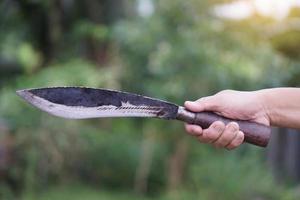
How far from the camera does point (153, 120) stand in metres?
6.20

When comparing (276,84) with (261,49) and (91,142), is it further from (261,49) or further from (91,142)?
(91,142)

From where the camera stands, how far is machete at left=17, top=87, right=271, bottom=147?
1.73 metres

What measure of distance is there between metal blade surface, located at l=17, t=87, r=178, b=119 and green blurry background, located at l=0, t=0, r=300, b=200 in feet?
12.3

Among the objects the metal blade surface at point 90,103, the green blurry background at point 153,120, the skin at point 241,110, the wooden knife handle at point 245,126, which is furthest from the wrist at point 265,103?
the green blurry background at point 153,120

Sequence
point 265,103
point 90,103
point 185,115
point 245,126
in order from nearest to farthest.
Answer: point 90,103, point 185,115, point 245,126, point 265,103

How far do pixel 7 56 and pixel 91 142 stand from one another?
2.08m

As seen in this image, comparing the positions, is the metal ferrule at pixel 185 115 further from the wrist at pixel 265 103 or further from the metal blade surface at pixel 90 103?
the wrist at pixel 265 103

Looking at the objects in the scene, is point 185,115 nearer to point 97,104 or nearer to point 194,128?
point 194,128

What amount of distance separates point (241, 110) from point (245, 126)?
0.09 meters

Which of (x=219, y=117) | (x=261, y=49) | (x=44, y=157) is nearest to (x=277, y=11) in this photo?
(x=261, y=49)

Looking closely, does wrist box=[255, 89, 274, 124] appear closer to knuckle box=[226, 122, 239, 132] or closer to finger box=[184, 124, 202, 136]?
knuckle box=[226, 122, 239, 132]

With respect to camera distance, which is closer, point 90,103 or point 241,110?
point 90,103

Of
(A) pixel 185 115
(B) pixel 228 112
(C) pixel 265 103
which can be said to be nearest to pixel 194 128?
(A) pixel 185 115

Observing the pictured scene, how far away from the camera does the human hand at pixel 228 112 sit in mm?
1989
